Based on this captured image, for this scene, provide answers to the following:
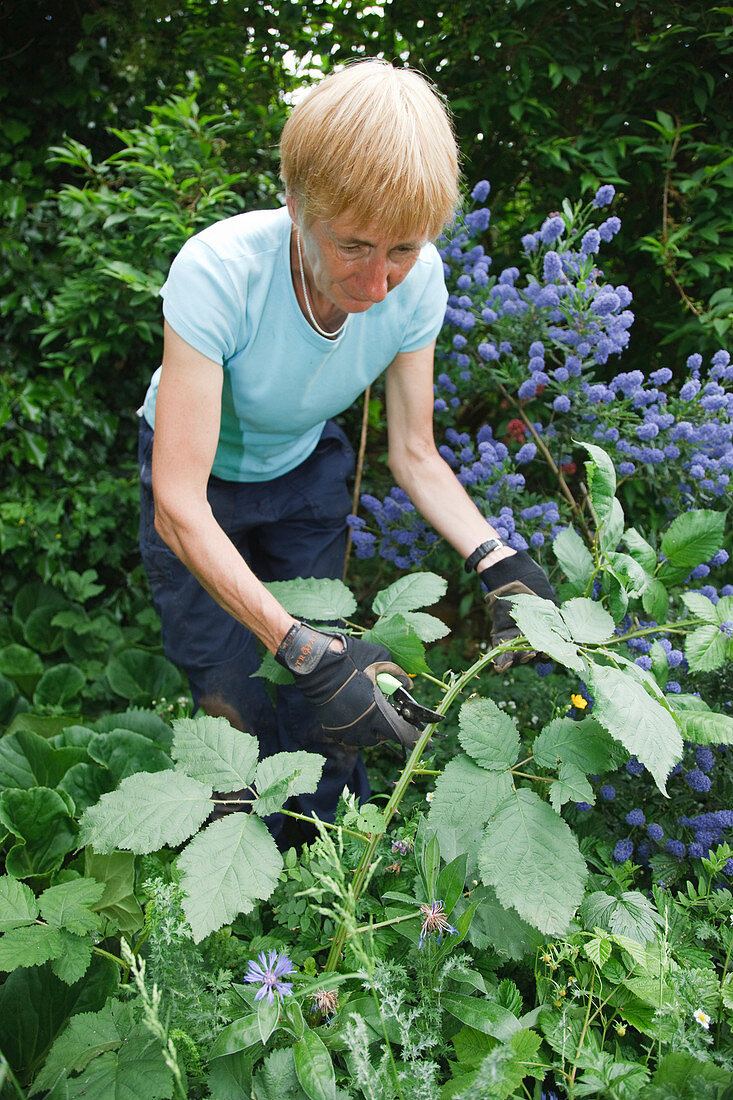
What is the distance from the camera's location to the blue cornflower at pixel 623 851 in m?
1.56

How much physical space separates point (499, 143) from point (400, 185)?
5.42 feet

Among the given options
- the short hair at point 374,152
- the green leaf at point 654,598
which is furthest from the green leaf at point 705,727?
the short hair at point 374,152

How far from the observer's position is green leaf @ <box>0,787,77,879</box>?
173 cm

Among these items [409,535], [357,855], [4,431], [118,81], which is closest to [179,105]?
[118,81]

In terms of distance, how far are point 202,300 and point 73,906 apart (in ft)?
3.70

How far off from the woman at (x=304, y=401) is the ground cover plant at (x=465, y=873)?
0.49ft

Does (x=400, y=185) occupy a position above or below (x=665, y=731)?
above

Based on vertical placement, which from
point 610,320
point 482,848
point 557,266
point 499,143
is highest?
point 499,143

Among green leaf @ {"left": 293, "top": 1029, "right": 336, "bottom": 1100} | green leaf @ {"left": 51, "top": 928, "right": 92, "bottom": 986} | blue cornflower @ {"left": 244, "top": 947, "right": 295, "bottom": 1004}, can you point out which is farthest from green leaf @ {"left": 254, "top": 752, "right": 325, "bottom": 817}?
green leaf @ {"left": 51, "top": 928, "right": 92, "bottom": 986}

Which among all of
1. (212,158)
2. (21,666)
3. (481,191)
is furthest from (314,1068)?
(212,158)

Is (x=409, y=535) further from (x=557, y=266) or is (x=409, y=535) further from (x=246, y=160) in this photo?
(x=246, y=160)

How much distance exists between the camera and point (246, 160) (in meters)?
2.88

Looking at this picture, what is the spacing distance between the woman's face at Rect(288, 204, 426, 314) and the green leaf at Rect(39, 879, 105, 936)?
119 centimetres

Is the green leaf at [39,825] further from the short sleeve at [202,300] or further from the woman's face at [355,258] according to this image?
the woman's face at [355,258]
